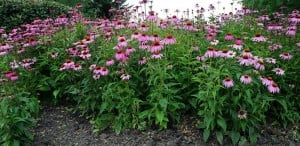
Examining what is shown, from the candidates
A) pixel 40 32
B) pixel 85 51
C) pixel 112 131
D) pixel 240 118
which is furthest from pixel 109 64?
pixel 40 32

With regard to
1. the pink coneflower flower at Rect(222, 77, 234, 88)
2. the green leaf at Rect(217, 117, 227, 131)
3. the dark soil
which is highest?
the pink coneflower flower at Rect(222, 77, 234, 88)

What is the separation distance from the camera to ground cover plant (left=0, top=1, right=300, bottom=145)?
3896 millimetres

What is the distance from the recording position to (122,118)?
14.2 ft

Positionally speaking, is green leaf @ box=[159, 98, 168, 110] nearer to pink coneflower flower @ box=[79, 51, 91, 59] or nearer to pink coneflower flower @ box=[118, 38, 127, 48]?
pink coneflower flower @ box=[118, 38, 127, 48]

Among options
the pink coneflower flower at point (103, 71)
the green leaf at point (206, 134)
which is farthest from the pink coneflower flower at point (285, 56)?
the pink coneflower flower at point (103, 71)

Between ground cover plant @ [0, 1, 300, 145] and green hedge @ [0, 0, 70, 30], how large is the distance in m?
3.55

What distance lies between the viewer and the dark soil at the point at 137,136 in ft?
13.4

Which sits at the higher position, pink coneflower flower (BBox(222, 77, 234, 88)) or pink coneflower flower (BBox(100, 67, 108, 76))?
pink coneflower flower (BBox(100, 67, 108, 76))

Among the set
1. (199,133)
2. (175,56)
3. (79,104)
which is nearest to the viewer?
(199,133)

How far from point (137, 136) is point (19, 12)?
5.69m

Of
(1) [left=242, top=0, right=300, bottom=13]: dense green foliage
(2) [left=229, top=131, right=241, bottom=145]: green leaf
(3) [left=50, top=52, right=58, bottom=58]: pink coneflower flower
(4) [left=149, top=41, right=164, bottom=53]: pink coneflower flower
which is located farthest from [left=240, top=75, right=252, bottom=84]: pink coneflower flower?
(1) [left=242, top=0, right=300, bottom=13]: dense green foliage

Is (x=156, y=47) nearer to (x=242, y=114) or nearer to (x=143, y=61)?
(x=143, y=61)

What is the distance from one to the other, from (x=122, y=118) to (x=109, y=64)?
59 centimetres

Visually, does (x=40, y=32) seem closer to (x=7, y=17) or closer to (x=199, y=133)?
(x=199, y=133)
